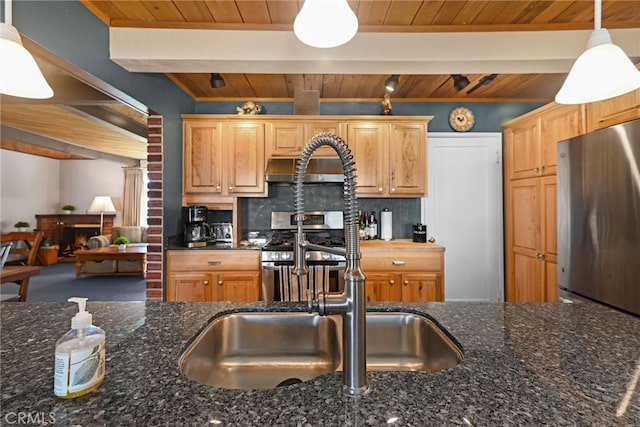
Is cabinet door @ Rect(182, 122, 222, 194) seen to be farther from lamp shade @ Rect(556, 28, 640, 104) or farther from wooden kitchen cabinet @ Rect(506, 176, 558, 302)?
wooden kitchen cabinet @ Rect(506, 176, 558, 302)

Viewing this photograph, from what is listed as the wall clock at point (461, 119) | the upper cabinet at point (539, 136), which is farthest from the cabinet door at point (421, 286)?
the wall clock at point (461, 119)

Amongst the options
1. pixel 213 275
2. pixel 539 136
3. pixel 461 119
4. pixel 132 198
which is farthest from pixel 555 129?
pixel 132 198

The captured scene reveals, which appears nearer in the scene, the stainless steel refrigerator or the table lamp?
the stainless steel refrigerator

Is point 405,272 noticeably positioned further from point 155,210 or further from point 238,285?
point 155,210

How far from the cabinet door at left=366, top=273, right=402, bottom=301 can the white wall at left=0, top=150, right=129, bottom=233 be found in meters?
7.55

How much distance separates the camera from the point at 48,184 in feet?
24.9

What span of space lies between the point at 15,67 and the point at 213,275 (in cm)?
209

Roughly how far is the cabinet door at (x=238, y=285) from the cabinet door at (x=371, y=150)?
1337mm

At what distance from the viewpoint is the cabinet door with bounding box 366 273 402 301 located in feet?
9.02

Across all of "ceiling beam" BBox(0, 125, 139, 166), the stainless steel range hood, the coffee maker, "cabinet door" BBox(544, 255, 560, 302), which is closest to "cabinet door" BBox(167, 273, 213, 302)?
the coffee maker

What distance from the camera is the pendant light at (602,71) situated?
1045mm

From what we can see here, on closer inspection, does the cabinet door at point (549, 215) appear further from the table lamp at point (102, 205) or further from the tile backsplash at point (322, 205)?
the table lamp at point (102, 205)

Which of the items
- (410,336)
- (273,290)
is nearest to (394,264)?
(273,290)

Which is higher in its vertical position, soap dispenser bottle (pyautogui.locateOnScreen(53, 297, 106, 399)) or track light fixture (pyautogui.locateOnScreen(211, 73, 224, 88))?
track light fixture (pyautogui.locateOnScreen(211, 73, 224, 88))
